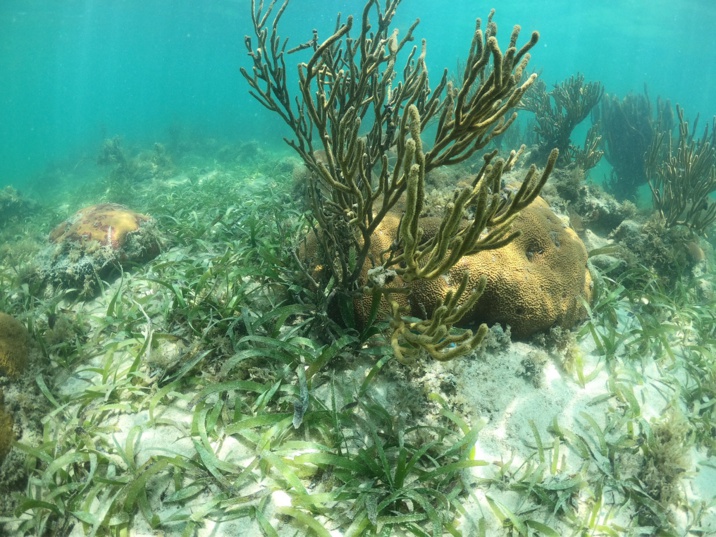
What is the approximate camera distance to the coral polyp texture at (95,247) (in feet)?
15.5

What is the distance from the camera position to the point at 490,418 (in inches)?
109

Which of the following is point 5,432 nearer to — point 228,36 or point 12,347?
point 12,347

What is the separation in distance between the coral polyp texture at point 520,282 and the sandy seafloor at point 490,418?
24cm

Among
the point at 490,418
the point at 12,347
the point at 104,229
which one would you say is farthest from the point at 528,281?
the point at 104,229

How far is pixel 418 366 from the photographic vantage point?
9.39 feet

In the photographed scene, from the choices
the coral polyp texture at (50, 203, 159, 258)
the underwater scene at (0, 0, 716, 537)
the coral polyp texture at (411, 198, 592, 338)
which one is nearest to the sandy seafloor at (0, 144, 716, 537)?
the underwater scene at (0, 0, 716, 537)

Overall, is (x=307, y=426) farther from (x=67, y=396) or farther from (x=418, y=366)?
(x=67, y=396)

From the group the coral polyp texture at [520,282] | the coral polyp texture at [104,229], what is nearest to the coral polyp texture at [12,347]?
the coral polyp texture at [104,229]

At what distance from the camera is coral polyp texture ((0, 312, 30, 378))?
2945 millimetres

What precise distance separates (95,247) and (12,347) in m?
2.21

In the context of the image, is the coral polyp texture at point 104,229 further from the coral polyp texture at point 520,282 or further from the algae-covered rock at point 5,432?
the coral polyp texture at point 520,282

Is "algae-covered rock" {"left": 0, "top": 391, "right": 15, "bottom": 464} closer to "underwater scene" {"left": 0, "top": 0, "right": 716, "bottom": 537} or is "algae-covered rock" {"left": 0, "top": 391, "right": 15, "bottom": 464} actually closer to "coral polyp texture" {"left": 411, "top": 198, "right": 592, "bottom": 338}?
"underwater scene" {"left": 0, "top": 0, "right": 716, "bottom": 537}

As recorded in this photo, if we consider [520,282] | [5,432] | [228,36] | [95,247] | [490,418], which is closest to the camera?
[5,432]

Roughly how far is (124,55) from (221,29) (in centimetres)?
5248
